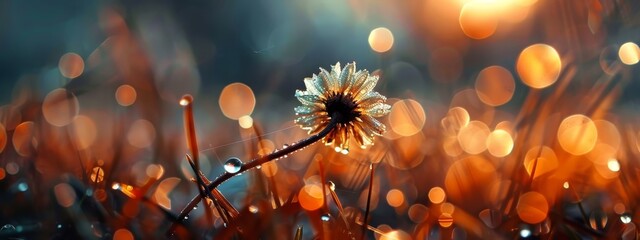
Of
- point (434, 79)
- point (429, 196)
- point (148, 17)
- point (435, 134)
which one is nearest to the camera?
point (429, 196)

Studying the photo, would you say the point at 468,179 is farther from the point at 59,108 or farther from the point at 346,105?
the point at 59,108

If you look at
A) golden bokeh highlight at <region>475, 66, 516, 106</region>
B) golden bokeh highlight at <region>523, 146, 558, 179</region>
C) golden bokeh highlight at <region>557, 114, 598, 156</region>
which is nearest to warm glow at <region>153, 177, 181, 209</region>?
golden bokeh highlight at <region>523, 146, 558, 179</region>

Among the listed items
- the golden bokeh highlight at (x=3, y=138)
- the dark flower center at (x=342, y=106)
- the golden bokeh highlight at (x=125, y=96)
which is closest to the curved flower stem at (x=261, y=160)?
the dark flower center at (x=342, y=106)

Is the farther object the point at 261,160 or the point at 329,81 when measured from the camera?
the point at 329,81

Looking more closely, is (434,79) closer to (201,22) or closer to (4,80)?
(201,22)

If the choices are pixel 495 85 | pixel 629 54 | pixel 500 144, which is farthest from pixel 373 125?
pixel 495 85

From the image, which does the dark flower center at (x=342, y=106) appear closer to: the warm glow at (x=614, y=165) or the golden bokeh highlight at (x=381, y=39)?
the warm glow at (x=614, y=165)

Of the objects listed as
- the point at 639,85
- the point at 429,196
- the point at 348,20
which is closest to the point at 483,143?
the point at 429,196
